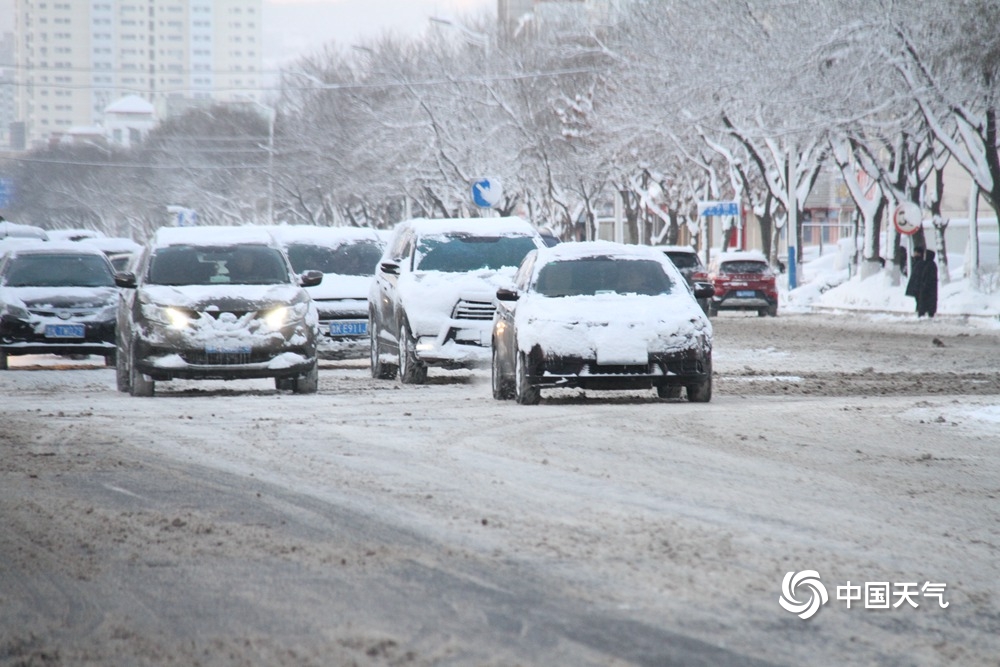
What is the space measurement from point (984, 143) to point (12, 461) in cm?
3095

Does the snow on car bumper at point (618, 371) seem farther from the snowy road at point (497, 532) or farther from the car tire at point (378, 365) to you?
the car tire at point (378, 365)

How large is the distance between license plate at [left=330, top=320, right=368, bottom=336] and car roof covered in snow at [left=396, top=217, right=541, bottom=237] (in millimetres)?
2525

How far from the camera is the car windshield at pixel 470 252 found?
20359 millimetres

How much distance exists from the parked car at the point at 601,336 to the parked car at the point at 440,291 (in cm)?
232

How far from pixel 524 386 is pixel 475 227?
5.38 m

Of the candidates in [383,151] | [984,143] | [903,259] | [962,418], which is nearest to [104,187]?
[383,151]

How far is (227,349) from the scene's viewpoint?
58.3 feet

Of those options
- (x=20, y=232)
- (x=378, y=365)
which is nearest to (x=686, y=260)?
(x=20, y=232)

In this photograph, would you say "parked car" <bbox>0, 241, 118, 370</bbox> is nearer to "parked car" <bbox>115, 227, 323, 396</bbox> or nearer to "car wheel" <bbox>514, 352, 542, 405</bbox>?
"parked car" <bbox>115, 227, 323, 396</bbox>

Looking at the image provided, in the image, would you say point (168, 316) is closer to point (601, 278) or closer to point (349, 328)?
point (601, 278)

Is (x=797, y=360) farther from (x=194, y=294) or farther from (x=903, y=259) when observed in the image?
(x=903, y=259)

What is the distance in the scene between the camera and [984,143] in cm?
3897

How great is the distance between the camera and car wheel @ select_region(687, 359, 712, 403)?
52.6ft

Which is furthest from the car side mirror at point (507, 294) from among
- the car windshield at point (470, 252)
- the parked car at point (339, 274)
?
the parked car at point (339, 274)
